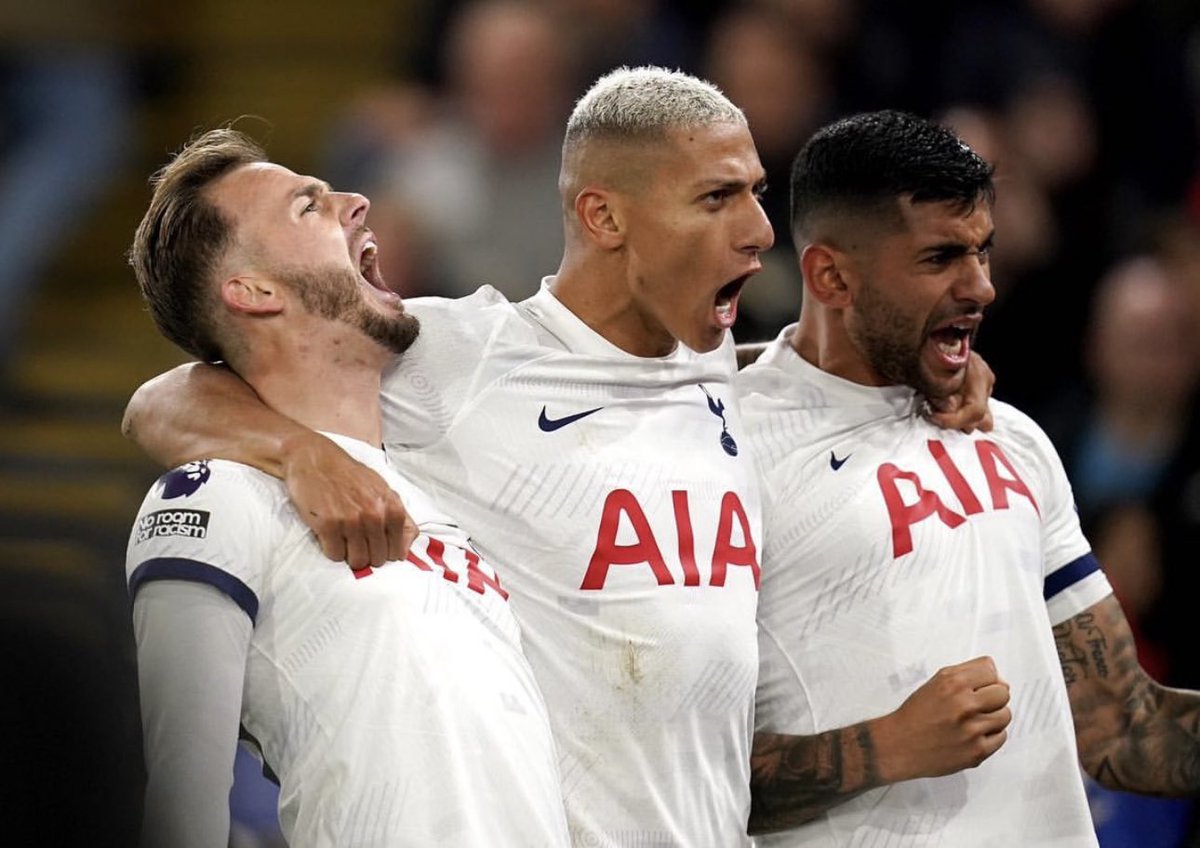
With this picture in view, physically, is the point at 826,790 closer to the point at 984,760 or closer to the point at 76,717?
the point at 984,760

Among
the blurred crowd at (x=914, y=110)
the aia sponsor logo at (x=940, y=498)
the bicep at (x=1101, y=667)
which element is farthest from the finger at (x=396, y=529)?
the blurred crowd at (x=914, y=110)

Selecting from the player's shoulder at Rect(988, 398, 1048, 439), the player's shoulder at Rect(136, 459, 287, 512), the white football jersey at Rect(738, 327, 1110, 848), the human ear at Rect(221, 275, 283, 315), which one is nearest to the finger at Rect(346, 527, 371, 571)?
the player's shoulder at Rect(136, 459, 287, 512)

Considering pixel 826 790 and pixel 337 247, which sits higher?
pixel 337 247

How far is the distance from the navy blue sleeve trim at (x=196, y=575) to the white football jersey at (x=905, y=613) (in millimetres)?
1068

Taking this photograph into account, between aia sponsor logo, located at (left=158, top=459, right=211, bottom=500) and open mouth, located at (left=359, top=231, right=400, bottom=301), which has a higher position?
open mouth, located at (left=359, top=231, right=400, bottom=301)

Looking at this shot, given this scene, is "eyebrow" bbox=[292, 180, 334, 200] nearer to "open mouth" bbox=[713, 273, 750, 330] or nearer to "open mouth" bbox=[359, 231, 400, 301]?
"open mouth" bbox=[359, 231, 400, 301]

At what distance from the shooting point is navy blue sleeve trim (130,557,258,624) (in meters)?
2.85

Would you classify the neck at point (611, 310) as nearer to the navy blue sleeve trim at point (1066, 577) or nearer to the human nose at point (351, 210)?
the human nose at point (351, 210)

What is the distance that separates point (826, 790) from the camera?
133 inches

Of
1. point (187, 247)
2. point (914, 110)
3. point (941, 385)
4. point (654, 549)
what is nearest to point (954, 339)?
point (941, 385)

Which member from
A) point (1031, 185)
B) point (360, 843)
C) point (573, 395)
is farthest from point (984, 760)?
point (1031, 185)

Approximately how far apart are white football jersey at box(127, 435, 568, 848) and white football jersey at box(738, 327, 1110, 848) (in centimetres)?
68

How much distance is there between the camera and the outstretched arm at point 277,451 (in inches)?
116

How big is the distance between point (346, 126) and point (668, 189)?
410 centimetres
